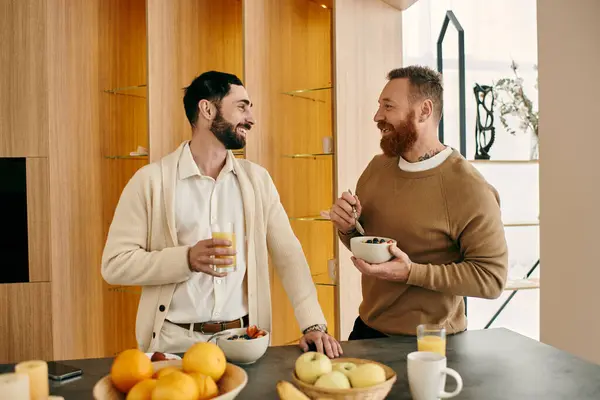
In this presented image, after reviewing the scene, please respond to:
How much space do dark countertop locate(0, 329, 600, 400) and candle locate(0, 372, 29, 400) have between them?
0.37 meters

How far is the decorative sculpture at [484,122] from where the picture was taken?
4.21 metres

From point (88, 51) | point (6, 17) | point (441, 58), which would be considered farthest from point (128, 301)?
point (441, 58)

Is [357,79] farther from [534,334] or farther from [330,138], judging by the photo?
[534,334]

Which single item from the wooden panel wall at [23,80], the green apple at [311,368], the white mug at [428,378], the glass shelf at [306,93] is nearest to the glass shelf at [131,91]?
the wooden panel wall at [23,80]

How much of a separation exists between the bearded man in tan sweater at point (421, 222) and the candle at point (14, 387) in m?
1.17

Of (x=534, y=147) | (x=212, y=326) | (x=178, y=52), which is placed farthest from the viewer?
(x=534, y=147)

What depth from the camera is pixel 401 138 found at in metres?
2.40

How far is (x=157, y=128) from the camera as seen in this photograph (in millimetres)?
3611

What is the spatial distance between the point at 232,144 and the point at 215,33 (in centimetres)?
169

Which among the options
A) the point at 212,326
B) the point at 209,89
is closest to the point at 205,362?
the point at 212,326

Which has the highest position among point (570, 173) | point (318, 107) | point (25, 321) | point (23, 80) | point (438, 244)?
point (23, 80)

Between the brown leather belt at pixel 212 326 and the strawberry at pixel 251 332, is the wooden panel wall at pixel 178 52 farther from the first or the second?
the strawberry at pixel 251 332

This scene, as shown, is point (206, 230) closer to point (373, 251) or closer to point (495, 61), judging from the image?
point (373, 251)

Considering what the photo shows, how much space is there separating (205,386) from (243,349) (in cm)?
44
